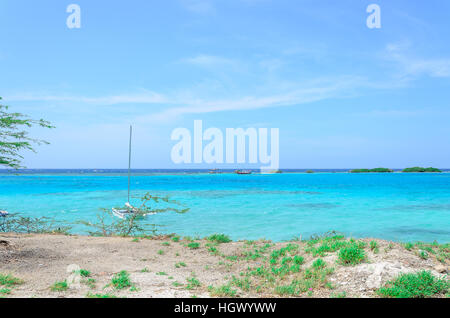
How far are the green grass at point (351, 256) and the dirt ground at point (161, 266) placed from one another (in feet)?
0.47

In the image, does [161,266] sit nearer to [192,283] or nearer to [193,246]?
[192,283]

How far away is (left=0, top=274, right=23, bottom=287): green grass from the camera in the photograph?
5652 mm

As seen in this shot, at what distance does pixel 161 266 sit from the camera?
746 cm

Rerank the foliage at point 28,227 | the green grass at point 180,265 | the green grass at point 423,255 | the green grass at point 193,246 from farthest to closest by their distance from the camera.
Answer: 1. the foliage at point 28,227
2. the green grass at point 193,246
3. the green grass at point 180,265
4. the green grass at point 423,255

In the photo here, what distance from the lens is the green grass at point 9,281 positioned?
18.5ft

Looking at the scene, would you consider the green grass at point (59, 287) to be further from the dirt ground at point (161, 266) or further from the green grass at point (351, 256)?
the green grass at point (351, 256)

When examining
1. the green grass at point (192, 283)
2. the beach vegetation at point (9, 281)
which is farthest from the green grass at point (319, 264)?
the beach vegetation at point (9, 281)

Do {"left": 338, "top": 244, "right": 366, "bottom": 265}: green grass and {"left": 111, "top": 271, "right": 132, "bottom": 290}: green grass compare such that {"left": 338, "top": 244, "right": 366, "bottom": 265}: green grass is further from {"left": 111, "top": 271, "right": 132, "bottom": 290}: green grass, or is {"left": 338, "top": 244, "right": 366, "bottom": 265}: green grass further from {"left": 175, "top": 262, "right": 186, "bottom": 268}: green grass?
{"left": 111, "top": 271, "right": 132, "bottom": 290}: green grass

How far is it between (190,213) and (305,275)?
696 inches

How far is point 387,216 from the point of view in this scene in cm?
2167

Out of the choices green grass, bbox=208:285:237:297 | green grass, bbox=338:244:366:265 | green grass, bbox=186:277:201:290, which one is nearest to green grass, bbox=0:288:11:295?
green grass, bbox=186:277:201:290

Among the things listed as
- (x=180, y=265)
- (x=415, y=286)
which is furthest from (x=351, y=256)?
(x=180, y=265)
